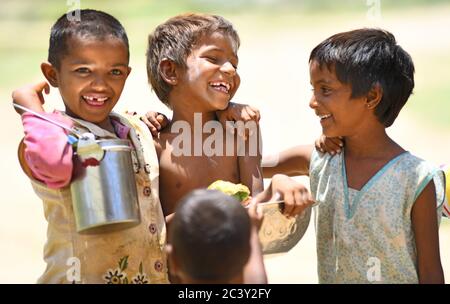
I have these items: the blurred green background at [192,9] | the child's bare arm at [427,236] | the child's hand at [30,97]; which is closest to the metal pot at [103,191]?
the child's hand at [30,97]

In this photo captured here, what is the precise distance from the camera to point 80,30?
Answer: 9.25 feet

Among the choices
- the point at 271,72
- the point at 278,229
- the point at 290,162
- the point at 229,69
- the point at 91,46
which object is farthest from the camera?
the point at 271,72

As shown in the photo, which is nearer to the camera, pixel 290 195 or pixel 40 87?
pixel 290 195

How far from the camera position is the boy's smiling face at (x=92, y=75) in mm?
2805

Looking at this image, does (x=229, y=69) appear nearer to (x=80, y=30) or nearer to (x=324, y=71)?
(x=324, y=71)

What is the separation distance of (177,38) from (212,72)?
0.67ft

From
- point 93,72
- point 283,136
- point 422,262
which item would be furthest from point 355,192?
point 283,136

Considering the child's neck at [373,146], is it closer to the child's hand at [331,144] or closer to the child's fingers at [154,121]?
the child's hand at [331,144]

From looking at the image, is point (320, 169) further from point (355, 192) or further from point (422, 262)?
point (422, 262)

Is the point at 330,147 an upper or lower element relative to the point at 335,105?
lower

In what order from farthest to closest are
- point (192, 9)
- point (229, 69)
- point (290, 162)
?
point (192, 9) → point (290, 162) → point (229, 69)

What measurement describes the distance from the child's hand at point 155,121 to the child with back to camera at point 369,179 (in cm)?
55

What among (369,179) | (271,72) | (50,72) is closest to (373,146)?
(369,179)

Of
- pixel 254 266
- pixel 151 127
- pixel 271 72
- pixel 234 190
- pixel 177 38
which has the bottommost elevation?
pixel 254 266
